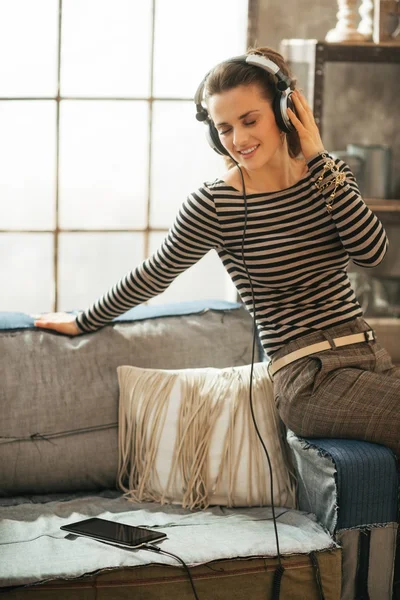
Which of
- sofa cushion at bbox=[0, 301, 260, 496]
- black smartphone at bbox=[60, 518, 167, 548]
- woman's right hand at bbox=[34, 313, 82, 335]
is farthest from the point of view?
woman's right hand at bbox=[34, 313, 82, 335]

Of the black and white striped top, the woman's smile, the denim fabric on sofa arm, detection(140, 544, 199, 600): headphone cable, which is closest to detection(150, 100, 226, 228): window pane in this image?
the black and white striped top

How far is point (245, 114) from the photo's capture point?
1989 millimetres

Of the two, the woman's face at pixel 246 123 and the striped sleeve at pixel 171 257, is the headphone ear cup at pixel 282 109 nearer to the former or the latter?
the woman's face at pixel 246 123

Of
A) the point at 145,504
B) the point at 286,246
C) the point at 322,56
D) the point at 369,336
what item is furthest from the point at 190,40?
the point at 145,504

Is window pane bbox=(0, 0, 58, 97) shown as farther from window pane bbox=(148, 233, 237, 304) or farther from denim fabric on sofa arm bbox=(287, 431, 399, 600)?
denim fabric on sofa arm bbox=(287, 431, 399, 600)

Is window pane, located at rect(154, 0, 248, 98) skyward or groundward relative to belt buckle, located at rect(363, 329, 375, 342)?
skyward

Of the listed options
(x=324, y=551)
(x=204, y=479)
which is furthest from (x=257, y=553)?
(x=204, y=479)

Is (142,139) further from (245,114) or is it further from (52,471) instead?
(52,471)

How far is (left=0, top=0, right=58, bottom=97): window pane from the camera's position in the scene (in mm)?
2680

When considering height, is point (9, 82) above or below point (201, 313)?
above

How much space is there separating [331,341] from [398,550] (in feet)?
1.67

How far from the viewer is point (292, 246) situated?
6.75 feet

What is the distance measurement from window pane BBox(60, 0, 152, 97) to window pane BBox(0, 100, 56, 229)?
0.43 feet

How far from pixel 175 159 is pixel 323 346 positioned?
1.09 metres
